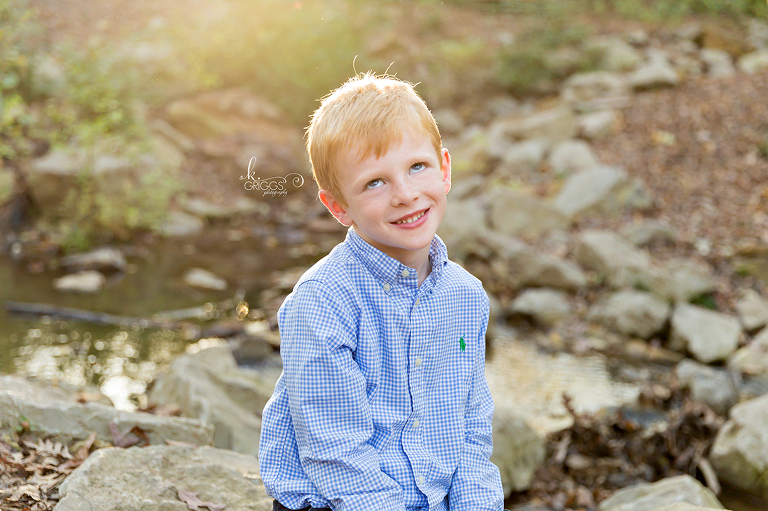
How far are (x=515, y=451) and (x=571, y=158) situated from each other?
7013 millimetres

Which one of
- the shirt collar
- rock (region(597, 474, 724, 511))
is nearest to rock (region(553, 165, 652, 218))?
rock (region(597, 474, 724, 511))

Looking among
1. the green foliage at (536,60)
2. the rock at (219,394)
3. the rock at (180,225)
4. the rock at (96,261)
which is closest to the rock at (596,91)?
the green foliage at (536,60)

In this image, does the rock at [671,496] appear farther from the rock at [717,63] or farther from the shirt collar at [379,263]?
the rock at [717,63]

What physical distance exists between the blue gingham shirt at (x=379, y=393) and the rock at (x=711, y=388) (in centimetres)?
358

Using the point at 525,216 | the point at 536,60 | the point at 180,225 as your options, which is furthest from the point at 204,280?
the point at 536,60

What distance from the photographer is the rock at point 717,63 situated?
1191cm

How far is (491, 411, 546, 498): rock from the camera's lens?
3.82 metres

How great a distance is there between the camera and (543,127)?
436 inches

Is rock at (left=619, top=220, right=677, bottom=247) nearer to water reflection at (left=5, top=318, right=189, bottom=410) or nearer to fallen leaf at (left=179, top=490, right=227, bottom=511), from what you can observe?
water reflection at (left=5, top=318, right=189, bottom=410)

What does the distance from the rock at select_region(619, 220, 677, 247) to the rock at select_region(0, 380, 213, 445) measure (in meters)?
6.29

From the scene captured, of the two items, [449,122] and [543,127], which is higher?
[543,127]

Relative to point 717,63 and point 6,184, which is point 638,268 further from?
point 6,184

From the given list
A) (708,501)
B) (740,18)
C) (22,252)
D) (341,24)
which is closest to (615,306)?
(708,501)

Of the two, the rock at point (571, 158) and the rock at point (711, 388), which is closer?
the rock at point (711, 388)
